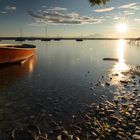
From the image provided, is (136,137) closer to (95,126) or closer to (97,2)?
(95,126)

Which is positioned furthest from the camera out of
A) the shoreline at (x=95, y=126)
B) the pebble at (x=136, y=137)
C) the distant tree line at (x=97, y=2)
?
the distant tree line at (x=97, y=2)

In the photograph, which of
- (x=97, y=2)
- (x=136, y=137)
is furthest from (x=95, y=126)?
(x=97, y=2)

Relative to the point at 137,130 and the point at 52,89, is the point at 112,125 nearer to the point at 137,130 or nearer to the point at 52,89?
the point at 137,130

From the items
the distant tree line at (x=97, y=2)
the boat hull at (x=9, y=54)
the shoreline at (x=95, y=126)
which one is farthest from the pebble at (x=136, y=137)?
the boat hull at (x=9, y=54)

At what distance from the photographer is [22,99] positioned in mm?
16719

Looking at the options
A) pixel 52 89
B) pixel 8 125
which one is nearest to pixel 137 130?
pixel 8 125

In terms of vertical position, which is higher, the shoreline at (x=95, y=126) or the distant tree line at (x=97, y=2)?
the distant tree line at (x=97, y=2)

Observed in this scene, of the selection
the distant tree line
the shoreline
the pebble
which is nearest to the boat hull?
the distant tree line

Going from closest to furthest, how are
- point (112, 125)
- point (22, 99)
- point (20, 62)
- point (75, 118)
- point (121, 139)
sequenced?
point (121, 139) → point (112, 125) → point (75, 118) → point (22, 99) → point (20, 62)

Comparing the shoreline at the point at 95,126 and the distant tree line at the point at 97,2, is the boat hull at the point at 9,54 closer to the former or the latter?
the distant tree line at the point at 97,2

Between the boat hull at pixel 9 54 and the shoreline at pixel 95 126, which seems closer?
the shoreline at pixel 95 126

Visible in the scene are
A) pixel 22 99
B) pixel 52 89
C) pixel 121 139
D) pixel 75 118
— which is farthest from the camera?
pixel 52 89

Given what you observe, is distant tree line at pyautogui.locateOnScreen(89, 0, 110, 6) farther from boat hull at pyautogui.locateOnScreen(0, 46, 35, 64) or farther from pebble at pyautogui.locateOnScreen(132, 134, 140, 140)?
boat hull at pyautogui.locateOnScreen(0, 46, 35, 64)

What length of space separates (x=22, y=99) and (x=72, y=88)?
600 centimetres
